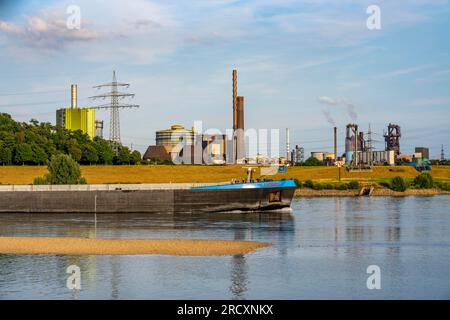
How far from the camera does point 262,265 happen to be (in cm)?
4203

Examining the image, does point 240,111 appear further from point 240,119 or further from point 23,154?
point 23,154

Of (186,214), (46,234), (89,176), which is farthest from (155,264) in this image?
(89,176)

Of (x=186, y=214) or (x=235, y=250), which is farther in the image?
(x=186, y=214)

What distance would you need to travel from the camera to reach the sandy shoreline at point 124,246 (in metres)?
48.2

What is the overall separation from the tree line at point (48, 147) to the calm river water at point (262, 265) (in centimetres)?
8635

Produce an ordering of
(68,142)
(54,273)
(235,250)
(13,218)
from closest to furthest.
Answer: (54,273), (235,250), (13,218), (68,142)

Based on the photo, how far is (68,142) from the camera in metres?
164

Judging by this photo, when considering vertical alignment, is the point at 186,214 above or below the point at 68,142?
below

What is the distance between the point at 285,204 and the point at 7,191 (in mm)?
36649

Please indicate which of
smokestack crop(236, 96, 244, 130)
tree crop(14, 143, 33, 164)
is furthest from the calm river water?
smokestack crop(236, 96, 244, 130)

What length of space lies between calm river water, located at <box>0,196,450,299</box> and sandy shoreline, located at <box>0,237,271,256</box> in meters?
1.96

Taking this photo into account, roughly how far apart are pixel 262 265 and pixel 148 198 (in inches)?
1902

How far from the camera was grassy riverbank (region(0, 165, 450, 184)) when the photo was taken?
144312 mm

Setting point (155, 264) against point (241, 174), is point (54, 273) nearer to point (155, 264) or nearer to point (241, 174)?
point (155, 264)
